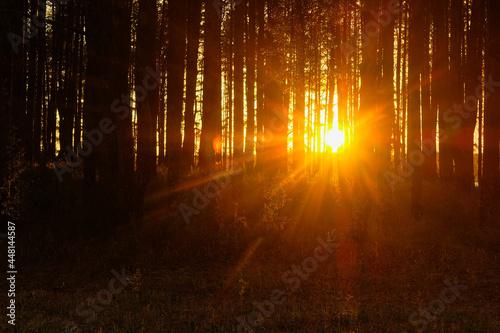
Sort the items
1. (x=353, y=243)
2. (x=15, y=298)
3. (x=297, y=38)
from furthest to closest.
Answer: (x=297, y=38) → (x=353, y=243) → (x=15, y=298)

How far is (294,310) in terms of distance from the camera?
581cm

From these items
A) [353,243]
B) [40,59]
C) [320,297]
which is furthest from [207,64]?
[40,59]

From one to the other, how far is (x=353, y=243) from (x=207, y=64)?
23.0ft

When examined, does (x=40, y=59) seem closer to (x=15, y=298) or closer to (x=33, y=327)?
(x=15, y=298)
